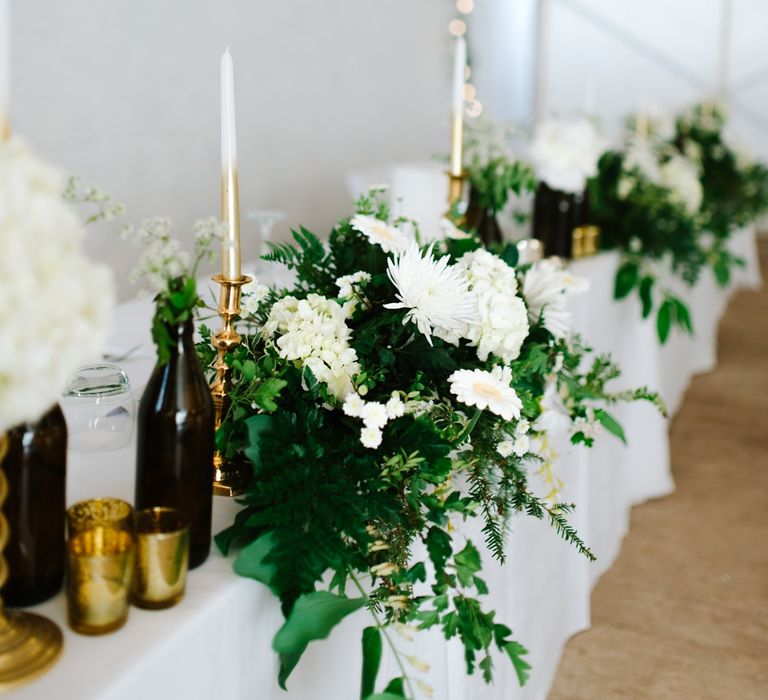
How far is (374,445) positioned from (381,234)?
0.34 m

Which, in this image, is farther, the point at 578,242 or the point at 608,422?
the point at 578,242

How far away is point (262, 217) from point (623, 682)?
4.05 feet

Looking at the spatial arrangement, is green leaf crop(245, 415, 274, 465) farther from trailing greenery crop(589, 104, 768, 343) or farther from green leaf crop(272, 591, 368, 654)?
trailing greenery crop(589, 104, 768, 343)

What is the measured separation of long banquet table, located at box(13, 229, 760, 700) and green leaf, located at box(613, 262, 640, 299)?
0.03m

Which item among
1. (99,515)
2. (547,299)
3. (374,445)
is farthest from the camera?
(547,299)

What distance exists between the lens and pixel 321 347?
3.28ft

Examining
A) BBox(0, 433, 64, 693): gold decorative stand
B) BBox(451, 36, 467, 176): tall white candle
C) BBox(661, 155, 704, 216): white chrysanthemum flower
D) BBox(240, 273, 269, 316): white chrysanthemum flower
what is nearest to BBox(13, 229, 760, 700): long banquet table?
BBox(0, 433, 64, 693): gold decorative stand

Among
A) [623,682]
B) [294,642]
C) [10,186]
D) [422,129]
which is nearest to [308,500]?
[294,642]

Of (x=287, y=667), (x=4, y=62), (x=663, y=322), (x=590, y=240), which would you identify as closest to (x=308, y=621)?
(x=287, y=667)

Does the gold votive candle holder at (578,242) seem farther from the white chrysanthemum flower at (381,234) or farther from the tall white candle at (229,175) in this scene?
the tall white candle at (229,175)

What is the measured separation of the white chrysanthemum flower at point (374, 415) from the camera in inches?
36.2

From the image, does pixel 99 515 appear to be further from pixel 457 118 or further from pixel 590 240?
pixel 590 240

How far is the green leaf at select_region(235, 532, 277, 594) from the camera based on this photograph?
2.73ft

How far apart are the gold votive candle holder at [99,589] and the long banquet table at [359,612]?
0.01m
